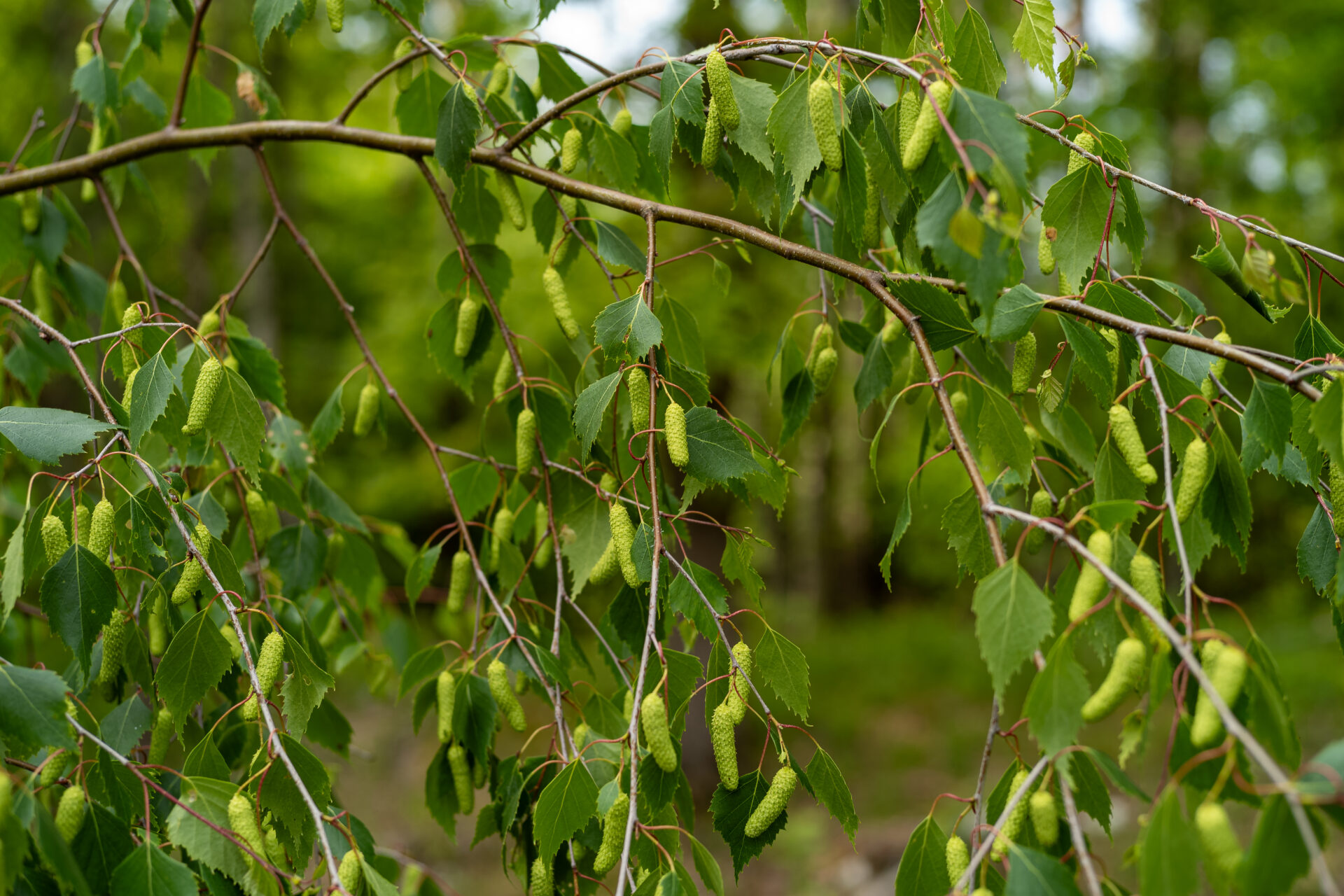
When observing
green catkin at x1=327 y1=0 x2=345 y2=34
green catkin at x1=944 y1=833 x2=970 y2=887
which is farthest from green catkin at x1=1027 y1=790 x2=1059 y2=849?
green catkin at x1=327 y1=0 x2=345 y2=34

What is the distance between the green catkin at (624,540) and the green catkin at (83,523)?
577mm

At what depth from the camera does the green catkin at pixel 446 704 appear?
1.32 m

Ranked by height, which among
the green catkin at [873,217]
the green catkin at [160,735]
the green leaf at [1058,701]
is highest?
the green catkin at [873,217]

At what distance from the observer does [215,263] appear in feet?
38.1

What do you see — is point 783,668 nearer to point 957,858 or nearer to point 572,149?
point 957,858

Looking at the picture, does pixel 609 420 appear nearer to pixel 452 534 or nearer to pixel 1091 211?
pixel 452 534

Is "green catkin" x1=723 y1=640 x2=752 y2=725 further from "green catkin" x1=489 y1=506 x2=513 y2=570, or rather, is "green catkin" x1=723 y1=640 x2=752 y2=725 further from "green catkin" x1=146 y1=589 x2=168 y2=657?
"green catkin" x1=146 y1=589 x2=168 y2=657

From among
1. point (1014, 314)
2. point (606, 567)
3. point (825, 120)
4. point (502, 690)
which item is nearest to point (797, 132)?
point (825, 120)

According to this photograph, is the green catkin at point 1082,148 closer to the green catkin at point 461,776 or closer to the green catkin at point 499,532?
the green catkin at point 499,532

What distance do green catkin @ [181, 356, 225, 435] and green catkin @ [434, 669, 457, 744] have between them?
1.58ft

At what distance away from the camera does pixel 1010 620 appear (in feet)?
2.68

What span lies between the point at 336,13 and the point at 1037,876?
5.00 feet

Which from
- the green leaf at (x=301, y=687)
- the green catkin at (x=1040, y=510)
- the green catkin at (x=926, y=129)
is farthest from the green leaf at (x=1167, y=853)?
the green leaf at (x=301, y=687)

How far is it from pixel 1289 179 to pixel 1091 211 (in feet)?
31.2
